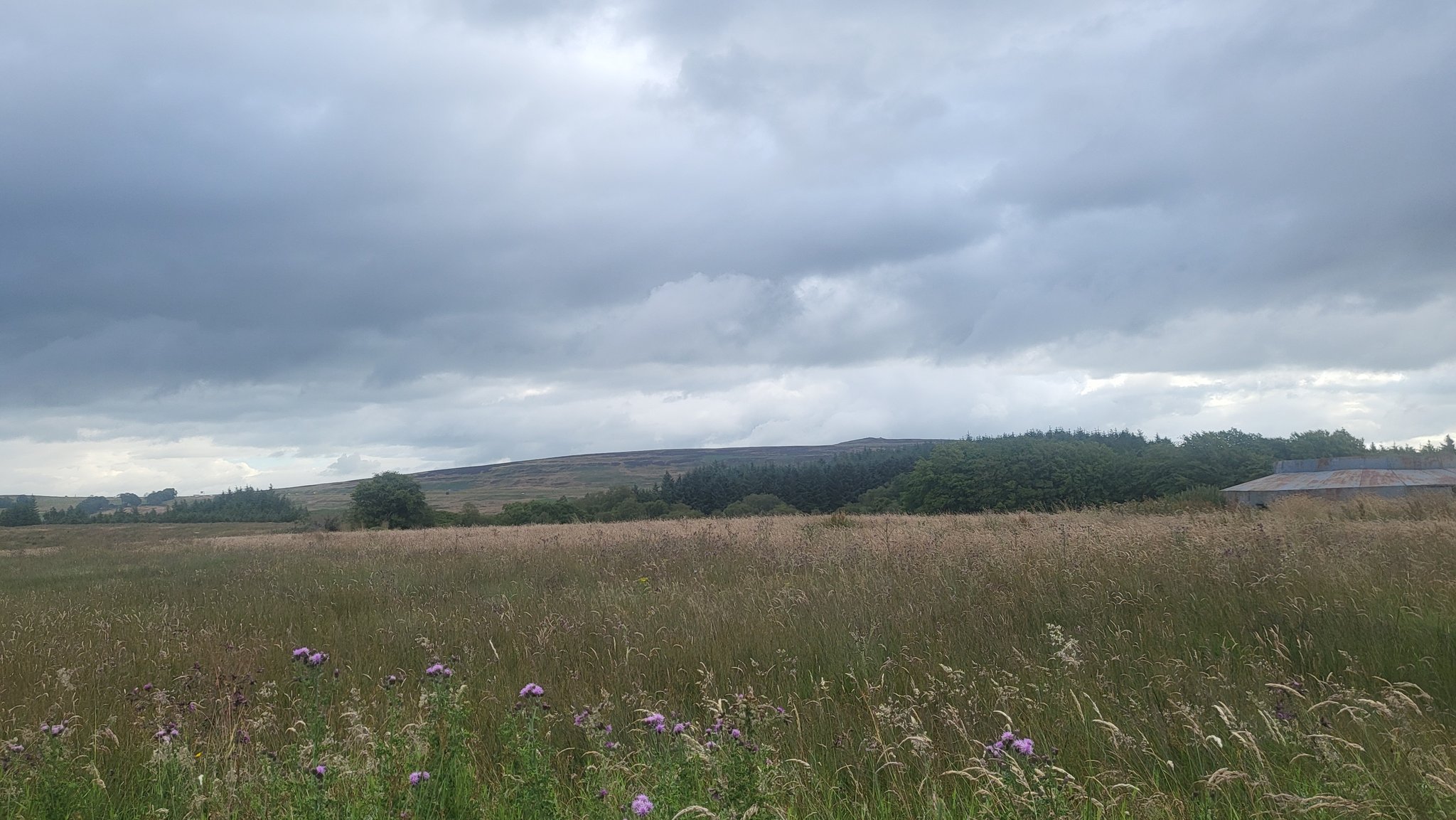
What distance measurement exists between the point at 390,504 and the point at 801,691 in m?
73.8

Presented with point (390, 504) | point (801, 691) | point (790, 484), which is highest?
point (801, 691)

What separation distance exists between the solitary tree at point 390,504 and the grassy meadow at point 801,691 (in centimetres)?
6485

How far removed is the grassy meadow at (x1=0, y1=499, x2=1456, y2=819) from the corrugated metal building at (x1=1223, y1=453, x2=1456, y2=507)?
1366 cm

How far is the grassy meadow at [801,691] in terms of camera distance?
3150 millimetres

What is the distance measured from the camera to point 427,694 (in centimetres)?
363

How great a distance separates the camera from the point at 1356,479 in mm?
23109

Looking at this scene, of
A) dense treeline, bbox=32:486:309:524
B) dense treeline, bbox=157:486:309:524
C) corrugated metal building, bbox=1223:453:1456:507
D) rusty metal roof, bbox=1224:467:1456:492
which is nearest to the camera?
corrugated metal building, bbox=1223:453:1456:507

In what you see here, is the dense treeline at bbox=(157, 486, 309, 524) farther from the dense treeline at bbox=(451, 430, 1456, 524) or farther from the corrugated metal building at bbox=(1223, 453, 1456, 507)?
the corrugated metal building at bbox=(1223, 453, 1456, 507)

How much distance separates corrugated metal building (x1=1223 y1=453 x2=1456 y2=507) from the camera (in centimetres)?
2123

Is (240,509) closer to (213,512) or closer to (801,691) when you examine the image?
(213,512)

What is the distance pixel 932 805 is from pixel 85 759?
14.6 ft

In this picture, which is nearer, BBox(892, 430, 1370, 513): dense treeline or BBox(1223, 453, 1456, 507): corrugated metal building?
BBox(1223, 453, 1456, 507): corrugated metal building

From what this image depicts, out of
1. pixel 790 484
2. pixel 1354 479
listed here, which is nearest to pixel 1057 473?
pixel 790 484

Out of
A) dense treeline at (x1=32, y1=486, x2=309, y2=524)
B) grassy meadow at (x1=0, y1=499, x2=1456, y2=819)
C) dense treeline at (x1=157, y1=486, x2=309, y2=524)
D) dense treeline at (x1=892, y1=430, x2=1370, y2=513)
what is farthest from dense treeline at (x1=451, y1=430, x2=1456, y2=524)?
grassy meadow at (x1=0, y1=499, x2=1456, y2=819)
